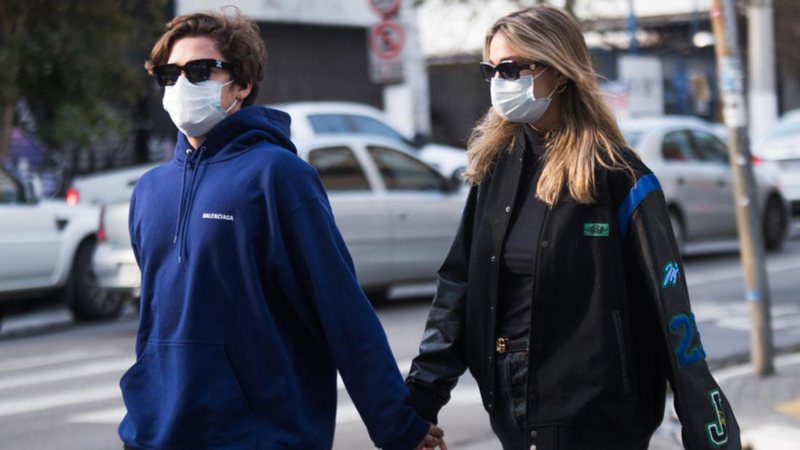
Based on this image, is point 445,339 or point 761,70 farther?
point 761,70

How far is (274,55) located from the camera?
2375 centimetres

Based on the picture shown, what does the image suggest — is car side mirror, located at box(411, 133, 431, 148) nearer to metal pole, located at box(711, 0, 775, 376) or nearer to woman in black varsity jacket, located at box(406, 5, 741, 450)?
metal pole, located at box(711, 0, 775, 376)

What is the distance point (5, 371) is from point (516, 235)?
735cm

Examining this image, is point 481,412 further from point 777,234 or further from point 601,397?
point 777,234

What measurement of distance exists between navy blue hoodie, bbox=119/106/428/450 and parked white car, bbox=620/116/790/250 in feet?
39.4

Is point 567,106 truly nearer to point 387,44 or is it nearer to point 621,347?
point 621,347

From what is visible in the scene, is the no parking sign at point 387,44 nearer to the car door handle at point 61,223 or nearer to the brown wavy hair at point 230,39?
the car door handle at point 61,223

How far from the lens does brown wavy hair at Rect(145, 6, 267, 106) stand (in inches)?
134

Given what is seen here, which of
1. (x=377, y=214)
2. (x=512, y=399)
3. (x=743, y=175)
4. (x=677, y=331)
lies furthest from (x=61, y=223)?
(x=677, y=331)

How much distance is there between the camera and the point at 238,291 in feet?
10.5

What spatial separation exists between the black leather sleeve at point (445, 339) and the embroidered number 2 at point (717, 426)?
27.9 inches

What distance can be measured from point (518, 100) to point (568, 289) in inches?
22.5

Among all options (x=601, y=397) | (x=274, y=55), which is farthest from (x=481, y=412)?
(x=274, y=55)

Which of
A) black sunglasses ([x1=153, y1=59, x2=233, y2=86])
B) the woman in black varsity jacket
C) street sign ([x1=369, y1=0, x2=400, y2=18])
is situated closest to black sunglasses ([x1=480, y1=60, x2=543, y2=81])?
the woman in black varsity jacket
